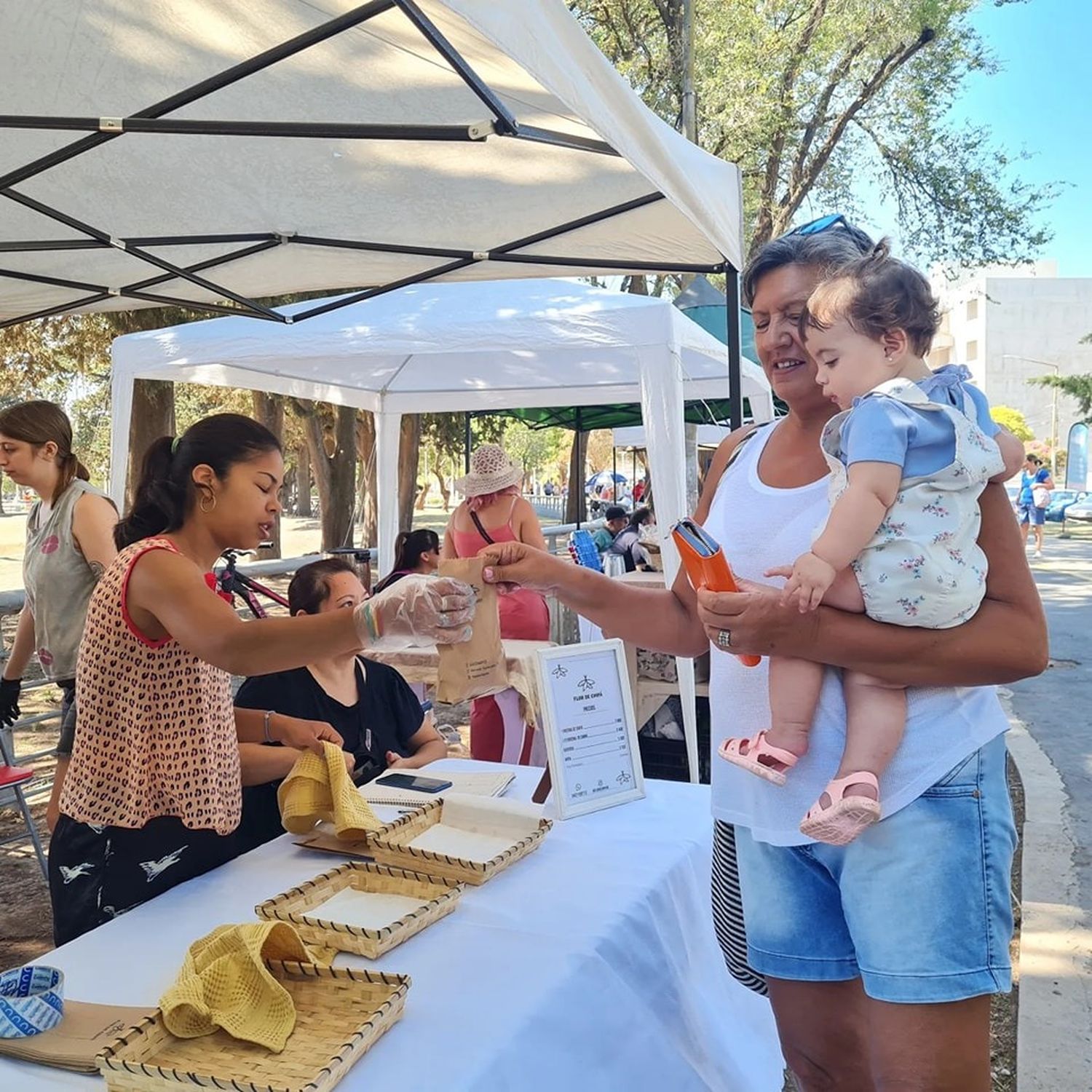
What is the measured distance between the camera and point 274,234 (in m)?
3.76

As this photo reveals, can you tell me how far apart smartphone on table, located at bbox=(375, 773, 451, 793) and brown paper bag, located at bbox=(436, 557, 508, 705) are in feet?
2.35

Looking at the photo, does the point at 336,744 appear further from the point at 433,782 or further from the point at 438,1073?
the point at 438,1073

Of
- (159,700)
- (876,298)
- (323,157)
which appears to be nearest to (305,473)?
(323,157)

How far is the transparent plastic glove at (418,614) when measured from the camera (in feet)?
6.16

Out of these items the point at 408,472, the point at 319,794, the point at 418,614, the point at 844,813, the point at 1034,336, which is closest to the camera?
the point at 844,813

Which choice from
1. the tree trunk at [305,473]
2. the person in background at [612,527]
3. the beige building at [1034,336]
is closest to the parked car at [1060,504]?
the person in background at [612,527]

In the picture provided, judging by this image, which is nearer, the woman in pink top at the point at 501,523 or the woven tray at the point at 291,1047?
the woven tray at the point at 291,1047

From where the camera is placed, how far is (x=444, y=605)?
6.19 feet

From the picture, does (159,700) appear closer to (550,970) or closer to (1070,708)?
(550,970)

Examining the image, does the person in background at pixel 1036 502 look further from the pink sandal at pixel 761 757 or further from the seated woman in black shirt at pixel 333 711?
the pink sandal at pixel 761 757

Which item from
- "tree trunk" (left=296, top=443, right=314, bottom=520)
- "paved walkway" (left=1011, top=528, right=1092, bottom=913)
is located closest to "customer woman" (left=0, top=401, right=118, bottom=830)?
"paved walkway" (left=1011, top=528, right=1092, bottom=913)

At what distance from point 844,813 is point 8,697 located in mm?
3681

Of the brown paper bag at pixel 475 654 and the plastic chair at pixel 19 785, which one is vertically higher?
the brown paper bag at pixel 475 654

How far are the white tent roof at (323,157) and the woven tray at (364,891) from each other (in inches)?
59.4
